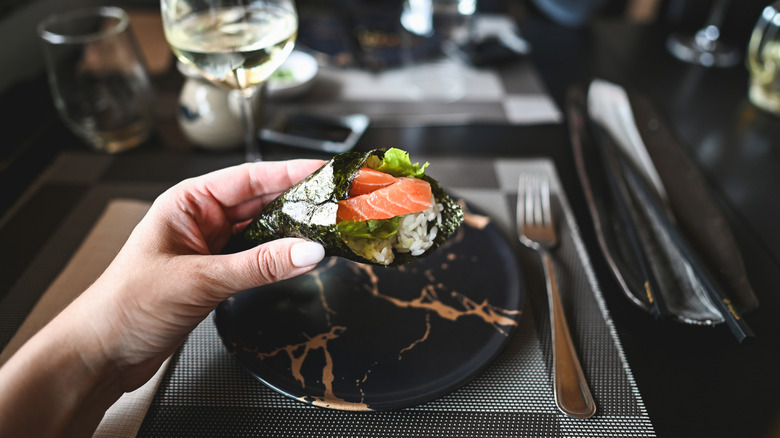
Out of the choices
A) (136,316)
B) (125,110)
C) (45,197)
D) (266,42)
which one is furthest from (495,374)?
(125,110)

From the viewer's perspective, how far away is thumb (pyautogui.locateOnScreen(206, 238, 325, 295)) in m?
0.58

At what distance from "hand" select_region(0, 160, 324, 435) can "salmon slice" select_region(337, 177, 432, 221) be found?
80 millimetres

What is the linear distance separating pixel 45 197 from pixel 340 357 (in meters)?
0.73

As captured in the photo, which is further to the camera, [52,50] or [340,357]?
[52,50]

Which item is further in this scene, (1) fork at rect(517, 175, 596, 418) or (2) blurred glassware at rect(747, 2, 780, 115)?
(2) blurred glassware at rect(747, 2, 780, 115)

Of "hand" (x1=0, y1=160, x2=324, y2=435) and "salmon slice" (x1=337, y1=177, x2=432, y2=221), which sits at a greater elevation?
"salmon slice" (x1=337, y1=177, x2=432, y2=221)

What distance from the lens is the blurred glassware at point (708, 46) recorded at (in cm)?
153

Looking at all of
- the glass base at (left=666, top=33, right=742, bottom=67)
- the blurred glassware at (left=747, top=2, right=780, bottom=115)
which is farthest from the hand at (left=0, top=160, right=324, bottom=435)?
the glass base at (left=666, top=33, right=742, bottom=67)

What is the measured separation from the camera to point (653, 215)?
875mm

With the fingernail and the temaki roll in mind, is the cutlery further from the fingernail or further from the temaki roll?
the fingernail

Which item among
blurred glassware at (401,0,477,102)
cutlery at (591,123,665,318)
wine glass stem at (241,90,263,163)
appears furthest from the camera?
blurred glassware at (401,0,477,102)

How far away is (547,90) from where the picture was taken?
1352 mm

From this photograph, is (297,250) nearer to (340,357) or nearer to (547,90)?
(340,357)

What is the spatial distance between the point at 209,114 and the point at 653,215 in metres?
0.92
